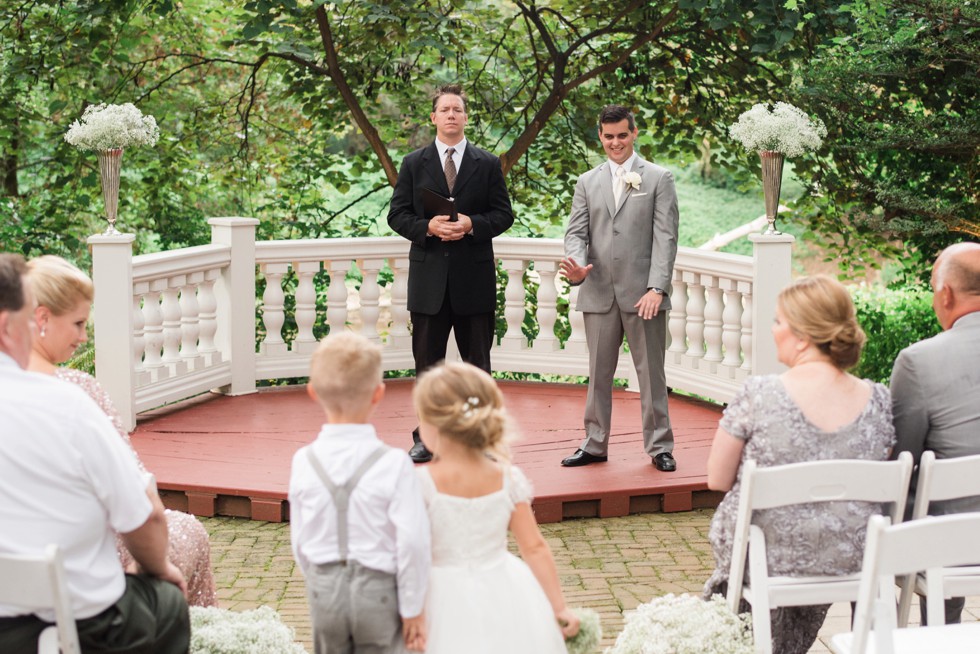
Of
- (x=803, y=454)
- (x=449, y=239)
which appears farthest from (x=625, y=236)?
(x=803, y=454)

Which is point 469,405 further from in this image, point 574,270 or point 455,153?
point 455,153

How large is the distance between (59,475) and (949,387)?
260 cm

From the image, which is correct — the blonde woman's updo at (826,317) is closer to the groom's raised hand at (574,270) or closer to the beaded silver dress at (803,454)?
the beaded silver dress at (803,454)

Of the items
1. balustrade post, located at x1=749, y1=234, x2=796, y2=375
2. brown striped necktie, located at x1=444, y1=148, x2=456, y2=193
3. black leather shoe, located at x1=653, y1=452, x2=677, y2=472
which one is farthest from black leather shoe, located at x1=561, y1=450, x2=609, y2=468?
brown striped necktie, located at x1=444, y1=148, x2=456, y2=193

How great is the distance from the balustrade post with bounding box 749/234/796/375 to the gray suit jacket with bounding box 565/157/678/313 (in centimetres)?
106

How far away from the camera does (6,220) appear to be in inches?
392

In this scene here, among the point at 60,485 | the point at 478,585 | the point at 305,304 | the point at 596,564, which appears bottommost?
the point at 596,564

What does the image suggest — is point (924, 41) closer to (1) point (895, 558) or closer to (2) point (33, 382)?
(1) point (895, 558)

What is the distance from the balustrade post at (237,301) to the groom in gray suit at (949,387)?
16.2 ft

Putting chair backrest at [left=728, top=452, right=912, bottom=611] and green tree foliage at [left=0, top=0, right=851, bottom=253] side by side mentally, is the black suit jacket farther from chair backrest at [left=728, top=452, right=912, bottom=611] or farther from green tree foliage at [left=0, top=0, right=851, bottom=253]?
chair backrest at [left=728, top=452, right=912, bottom=611]

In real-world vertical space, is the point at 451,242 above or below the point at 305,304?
above

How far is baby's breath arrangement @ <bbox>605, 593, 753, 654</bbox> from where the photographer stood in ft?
11.0

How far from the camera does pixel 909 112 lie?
7.61 metres

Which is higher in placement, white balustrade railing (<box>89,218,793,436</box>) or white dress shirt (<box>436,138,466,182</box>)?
white dress shirt (<box>436,138,466,182</box>)
